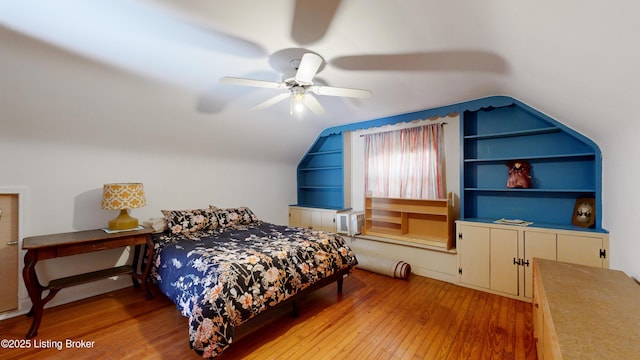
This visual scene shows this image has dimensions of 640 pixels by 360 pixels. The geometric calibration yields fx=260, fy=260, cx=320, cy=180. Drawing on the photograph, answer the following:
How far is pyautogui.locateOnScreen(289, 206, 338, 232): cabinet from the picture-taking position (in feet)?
14.4

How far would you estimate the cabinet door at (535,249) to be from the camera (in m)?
2.55

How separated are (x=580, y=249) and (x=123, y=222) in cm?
458

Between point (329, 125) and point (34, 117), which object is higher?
point (329, 125)

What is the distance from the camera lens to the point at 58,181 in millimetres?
2742

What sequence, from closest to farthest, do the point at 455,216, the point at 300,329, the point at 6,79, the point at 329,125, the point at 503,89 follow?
the point at 6,79
the point at 300,329
the point at 503,89
the point at 455,216
the point at 329,125

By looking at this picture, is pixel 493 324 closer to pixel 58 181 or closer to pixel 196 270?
pixel 196 270

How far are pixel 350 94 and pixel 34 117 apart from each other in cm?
288

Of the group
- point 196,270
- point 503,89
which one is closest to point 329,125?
point 503,89

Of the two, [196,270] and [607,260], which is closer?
[196,270]

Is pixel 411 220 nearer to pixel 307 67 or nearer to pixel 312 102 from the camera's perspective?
pixel 312 102

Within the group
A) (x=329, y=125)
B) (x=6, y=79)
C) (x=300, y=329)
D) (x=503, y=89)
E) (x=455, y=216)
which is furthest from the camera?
(x=329, y=125)

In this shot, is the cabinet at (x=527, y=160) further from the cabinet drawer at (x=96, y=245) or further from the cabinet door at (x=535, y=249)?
the cabinet drawer at (x=96, y=245)

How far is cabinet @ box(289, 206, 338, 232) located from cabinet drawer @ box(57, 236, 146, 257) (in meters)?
2.60

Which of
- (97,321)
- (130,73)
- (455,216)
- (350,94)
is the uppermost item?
(130,73)
